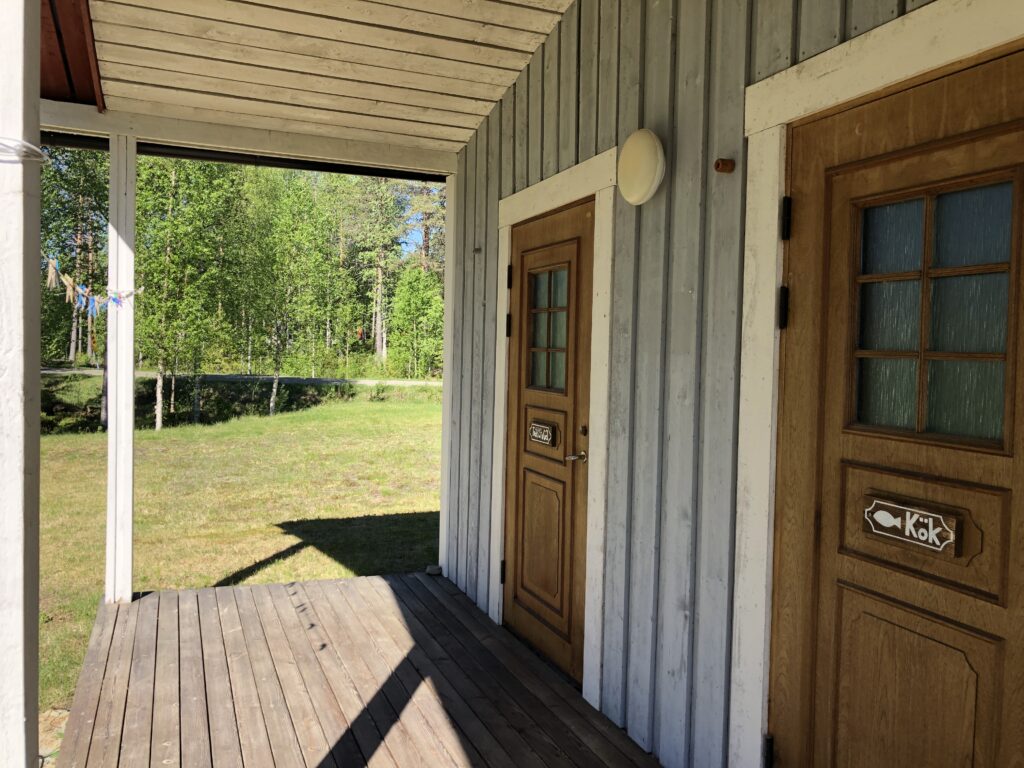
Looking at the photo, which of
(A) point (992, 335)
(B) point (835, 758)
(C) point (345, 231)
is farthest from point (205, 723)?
(C) point (345, 231)

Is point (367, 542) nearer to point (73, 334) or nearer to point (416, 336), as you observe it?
point (73, 334)

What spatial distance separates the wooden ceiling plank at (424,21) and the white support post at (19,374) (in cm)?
239

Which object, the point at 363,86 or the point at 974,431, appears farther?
the point at 363,86

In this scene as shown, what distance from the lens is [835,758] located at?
6.21 ft

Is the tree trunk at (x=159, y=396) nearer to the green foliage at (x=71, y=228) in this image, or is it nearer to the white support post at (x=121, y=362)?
the green foliage at (x=71, y=228)

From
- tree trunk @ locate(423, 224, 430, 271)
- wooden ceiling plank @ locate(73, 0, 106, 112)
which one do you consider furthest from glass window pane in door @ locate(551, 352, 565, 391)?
tree trunk @ locate(423, 224, 430, 271)

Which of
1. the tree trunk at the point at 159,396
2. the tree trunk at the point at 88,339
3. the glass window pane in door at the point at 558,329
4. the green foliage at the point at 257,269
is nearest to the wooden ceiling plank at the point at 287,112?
the glass window pane in door at the point at 558,329

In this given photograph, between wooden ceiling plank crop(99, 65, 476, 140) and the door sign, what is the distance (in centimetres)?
324

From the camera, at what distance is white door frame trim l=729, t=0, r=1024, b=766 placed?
6.41 ft

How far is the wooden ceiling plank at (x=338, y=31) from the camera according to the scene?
3.16 meters

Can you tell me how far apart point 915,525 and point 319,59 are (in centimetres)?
318

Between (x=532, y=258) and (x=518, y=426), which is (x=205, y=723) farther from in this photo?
(x=532, y=258)

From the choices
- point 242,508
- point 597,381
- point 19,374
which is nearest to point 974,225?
point 597,381

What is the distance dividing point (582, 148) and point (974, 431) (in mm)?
1982
